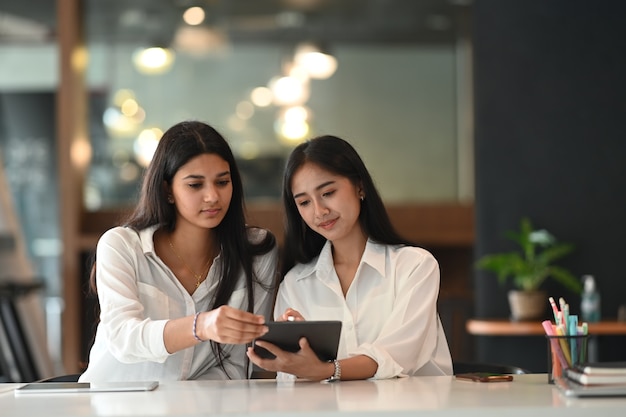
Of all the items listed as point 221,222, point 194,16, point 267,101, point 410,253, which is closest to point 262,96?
point 267,101

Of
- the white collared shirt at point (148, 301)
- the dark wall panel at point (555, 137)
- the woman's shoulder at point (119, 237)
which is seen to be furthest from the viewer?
the dark wall panel at point (555, 137)

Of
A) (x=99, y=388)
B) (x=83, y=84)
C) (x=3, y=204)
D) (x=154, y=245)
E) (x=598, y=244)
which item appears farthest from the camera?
(x=83, y=84)

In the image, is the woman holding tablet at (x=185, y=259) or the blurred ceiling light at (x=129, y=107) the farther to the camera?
the blurred ceiling light at (x=129, y=107)

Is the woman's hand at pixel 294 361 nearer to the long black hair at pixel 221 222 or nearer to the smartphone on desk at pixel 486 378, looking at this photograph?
the smartphone on desk at pixel 486 378

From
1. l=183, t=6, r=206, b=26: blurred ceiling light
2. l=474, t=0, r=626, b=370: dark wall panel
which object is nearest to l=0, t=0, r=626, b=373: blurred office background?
l=183, t=6, r=206, b=26: blurred ceiling light

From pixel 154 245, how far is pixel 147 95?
17.9 ft

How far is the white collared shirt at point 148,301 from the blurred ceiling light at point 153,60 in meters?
5.56

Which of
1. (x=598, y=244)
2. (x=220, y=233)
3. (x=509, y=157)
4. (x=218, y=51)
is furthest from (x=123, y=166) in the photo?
(x=220, y=233)

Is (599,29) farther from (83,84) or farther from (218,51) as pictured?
(83,84)

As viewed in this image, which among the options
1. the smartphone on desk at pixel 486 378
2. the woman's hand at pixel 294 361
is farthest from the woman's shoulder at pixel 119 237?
the smartphone on desk at pixel 486 378

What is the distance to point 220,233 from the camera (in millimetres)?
3252

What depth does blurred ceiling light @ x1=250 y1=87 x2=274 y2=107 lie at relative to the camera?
8547 millimetres

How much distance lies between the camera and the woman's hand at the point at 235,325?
2.42 meters

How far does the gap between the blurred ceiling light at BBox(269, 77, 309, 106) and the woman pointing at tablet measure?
5436 millimetres
